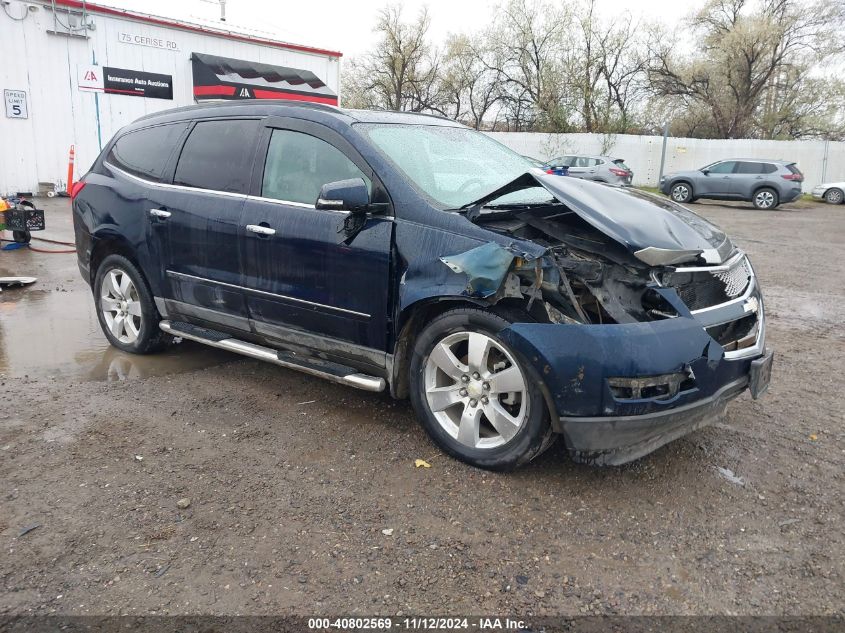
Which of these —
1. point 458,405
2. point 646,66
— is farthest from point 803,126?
point 458,405

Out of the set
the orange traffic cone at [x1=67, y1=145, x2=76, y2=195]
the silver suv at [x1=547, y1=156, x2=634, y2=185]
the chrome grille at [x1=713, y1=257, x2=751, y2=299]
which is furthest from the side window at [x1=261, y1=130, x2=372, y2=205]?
the silver suv at [x1=547, y1=156, x2=634, y2=185]

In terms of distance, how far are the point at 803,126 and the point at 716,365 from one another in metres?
41.1

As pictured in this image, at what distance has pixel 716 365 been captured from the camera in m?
3.10

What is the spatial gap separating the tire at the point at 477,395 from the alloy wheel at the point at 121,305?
2.66m

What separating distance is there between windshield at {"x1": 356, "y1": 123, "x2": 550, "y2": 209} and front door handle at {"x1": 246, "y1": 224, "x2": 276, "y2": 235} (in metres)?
0.80

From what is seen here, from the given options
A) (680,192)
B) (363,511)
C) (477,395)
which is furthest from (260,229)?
(680,192)

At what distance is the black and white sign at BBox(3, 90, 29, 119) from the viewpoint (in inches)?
615

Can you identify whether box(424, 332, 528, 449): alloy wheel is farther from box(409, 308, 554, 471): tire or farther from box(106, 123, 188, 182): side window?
box(106, 123, 188, 182): side window

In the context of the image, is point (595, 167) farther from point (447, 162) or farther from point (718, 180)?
point (447, 162)

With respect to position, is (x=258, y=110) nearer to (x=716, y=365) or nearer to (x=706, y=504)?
(x=716, y=365)

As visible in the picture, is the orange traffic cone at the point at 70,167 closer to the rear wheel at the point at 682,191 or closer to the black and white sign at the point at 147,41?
the black and white sign at the point at 147,41

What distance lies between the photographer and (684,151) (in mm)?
31203

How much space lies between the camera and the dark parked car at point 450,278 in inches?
118

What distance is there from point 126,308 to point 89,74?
14087mm
